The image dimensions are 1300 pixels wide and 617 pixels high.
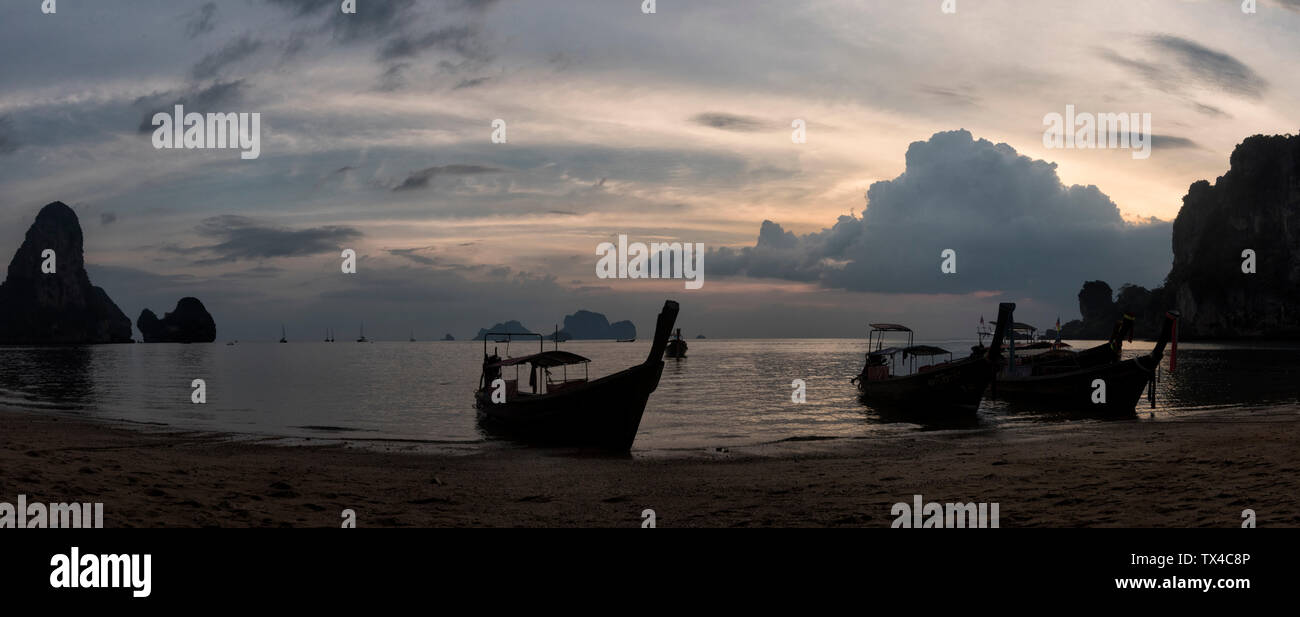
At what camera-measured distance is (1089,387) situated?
35.1 meters

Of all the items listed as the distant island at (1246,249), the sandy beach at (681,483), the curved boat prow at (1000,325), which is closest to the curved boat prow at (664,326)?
the sandy beach at (681,483)

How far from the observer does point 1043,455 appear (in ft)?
58.5

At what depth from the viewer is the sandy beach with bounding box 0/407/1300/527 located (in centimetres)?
1078

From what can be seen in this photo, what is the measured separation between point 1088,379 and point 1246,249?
484ft

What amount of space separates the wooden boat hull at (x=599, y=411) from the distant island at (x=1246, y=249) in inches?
6864

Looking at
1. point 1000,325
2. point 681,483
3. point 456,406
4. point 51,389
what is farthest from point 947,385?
point 51,389

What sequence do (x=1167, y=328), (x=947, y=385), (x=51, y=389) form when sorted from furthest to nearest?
(x=51, y=389) < (x=947, y=385) < (x=1167, y=328)

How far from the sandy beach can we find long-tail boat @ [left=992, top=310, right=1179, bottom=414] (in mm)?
12263

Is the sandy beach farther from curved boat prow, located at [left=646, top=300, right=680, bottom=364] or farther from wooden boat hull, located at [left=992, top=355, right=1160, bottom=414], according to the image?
wooden boat hull, located at [left=992, top=355, right=1160, bottom=414]

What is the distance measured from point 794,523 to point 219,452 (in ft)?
58.7

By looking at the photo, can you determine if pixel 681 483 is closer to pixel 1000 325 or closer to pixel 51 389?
pixel 1000 325

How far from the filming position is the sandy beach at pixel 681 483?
10784 millimetres
